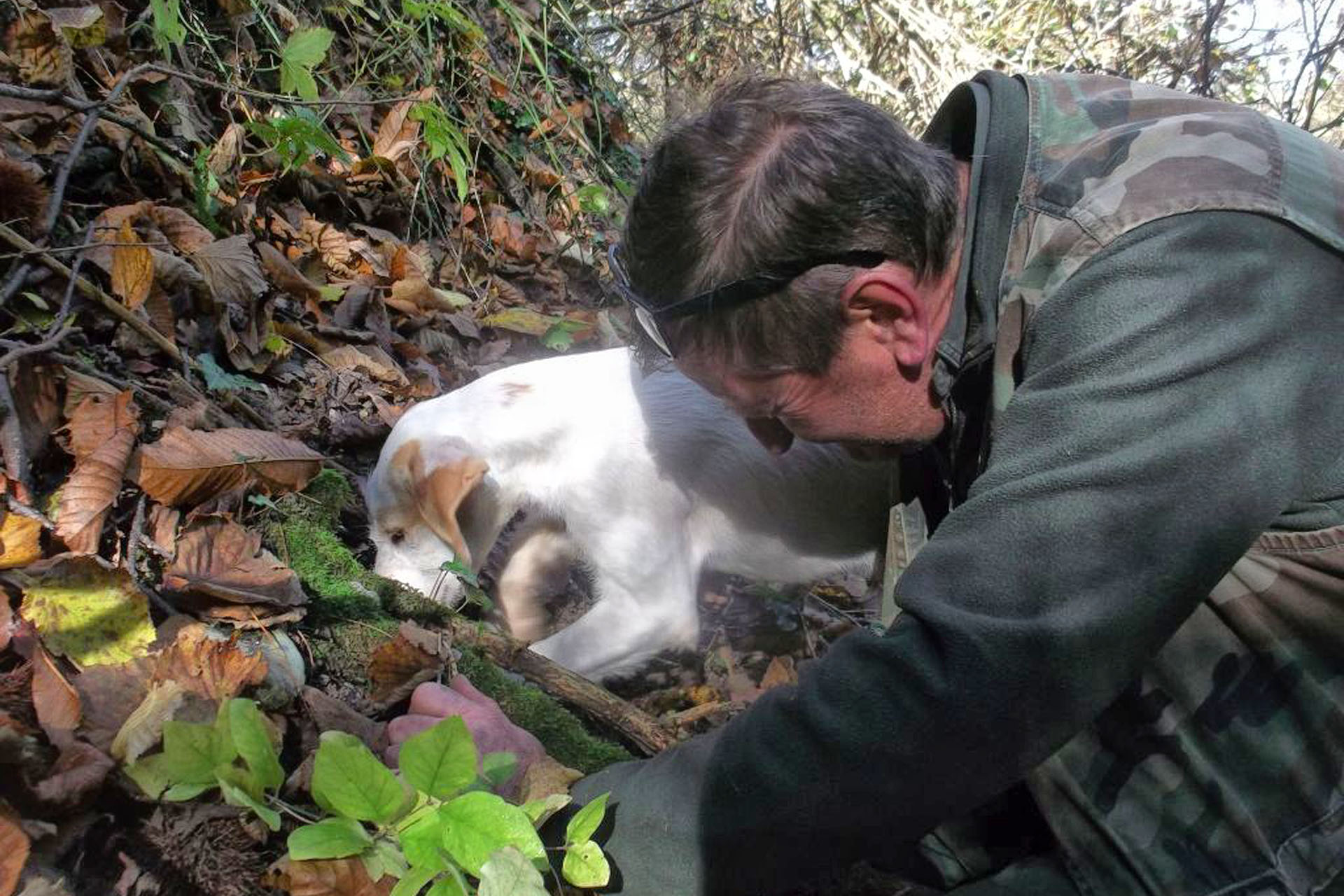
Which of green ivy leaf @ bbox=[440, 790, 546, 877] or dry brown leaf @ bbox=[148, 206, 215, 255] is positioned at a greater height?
dry brown leaf @ bbox=[148, 206, 215, 255]

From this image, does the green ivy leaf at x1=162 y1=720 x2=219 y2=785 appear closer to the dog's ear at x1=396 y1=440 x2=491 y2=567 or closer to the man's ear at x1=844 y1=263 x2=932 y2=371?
the man's ear at x1=844 y1=263 x2=932 y2=371

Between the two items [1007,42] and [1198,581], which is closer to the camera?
[1198,581]

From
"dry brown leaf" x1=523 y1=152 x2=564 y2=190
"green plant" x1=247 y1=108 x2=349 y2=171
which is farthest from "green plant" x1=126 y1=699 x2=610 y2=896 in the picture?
"dry brown leaf" x1=523 y1=152 x2=564 y2=190

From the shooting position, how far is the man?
4.29 feet

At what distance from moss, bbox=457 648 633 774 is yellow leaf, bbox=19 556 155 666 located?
62cm

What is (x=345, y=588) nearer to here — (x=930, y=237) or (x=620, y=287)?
(x=620, y=287)

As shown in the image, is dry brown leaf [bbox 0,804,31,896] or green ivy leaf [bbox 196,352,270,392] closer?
dry brown leaf [bbox 0,804,31,896]

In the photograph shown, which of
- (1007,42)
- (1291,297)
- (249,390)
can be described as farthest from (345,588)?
(1007,42)

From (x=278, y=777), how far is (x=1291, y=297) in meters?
1.45

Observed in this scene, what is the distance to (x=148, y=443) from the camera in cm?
210

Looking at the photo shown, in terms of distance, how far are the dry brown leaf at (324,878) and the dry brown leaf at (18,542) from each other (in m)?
0.65

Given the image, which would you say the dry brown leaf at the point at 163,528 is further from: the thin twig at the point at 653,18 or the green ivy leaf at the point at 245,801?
the thin twig at the point at 653,18

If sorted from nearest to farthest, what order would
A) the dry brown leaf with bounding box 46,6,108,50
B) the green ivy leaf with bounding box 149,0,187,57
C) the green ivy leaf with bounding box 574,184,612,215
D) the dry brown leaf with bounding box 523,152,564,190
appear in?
the green ivy leaf with bounding box 149,0,187,57 → the dry brown leaf with bounding box 46,6,108,50 → the green ivy leaf with bounding box 574,184,612,215 → the dry brown leaf with bounding box 523,152,564,190

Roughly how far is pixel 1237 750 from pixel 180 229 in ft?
8.32
